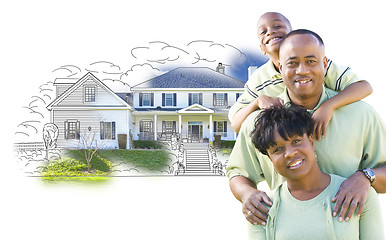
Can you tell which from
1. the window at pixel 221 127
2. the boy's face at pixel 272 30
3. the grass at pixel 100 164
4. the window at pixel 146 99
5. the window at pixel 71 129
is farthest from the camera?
the window at pixel 146 99

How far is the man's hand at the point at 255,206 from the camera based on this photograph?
220 centimetres

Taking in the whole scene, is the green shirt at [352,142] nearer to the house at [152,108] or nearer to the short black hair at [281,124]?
the short black hair at [281,124]

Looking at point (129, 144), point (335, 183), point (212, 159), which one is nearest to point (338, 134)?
point (335, 183)

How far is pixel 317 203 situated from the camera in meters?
2.10

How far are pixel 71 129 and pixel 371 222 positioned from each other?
16736mm

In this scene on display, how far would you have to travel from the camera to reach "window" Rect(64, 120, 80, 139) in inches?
701

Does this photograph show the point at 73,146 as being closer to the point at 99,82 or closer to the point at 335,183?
the point at 99,82

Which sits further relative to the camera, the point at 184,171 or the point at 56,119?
the point at 56,119

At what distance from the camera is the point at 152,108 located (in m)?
18.8

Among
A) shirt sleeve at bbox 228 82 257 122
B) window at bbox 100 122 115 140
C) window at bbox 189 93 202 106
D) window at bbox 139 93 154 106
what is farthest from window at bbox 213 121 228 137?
shirt sleeve at bbox 228 82 257 122

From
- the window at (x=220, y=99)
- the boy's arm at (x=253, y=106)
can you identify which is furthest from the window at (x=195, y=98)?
the boy's arm at (x=253, y=106)

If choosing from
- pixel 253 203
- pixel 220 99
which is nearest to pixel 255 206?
pixel 253 203

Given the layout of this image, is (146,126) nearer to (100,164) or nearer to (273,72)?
(100,164)

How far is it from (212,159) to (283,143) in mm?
14214
